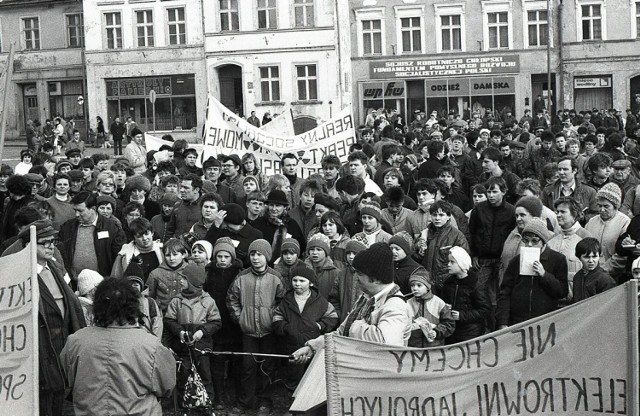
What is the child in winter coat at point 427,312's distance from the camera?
368 inches

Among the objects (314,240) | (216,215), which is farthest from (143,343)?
(216,215)

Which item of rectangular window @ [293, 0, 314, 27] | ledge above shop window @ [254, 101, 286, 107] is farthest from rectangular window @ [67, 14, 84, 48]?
rectangular window @ [293, 0, 314, 27]

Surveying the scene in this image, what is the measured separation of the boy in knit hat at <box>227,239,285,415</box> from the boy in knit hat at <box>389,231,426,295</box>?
1.09 metres

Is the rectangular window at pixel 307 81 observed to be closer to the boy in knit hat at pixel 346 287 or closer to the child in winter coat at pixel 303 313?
the boy in knit hat at pixel 346 287

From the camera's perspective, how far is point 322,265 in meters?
10.5

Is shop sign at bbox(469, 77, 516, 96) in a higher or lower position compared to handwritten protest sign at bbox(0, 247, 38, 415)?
higher

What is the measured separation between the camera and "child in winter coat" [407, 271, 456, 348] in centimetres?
934

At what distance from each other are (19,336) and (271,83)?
4339 cm

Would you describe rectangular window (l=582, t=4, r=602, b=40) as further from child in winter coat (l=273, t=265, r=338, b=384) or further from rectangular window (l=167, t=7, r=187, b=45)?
child in winter coat (l=273, t=265, r=338, b=384)

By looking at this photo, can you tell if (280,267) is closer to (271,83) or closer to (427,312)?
(427,312)

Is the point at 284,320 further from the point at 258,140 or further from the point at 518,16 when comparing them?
the point at 518,16

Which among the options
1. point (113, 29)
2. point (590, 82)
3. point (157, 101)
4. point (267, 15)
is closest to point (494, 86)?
point (590, 82)

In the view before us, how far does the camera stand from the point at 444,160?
50.9ft

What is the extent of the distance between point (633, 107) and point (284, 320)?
4050 cm
